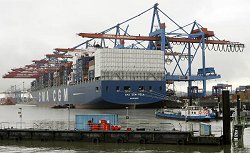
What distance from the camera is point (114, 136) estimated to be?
33250 mm

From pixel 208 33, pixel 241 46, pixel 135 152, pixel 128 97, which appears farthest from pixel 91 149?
pixel 241 46

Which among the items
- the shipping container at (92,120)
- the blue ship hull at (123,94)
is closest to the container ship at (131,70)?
the blue ship hull at (123,94)

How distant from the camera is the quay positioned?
31.0 meters

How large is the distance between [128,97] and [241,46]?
36060 mm

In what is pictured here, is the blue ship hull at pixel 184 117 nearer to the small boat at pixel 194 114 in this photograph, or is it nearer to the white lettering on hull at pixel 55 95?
the small boat at pixel 194 114

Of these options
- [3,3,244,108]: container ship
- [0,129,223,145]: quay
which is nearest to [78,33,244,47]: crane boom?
[3,3,244,108]: container ship

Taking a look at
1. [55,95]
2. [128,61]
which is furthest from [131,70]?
[55,95]

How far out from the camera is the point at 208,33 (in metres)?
103

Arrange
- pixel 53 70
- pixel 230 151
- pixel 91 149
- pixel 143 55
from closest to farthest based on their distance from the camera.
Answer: pixel 230 151, pixel 91 149, pixel 143 55, pixel 53 70

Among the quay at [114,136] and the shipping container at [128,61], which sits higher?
the shipping container at [128,61]

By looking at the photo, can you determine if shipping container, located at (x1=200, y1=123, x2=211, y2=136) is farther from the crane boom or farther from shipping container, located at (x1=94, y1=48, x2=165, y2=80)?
shipping container, located at (x1=94, y1=48, x2=165, y2=80)

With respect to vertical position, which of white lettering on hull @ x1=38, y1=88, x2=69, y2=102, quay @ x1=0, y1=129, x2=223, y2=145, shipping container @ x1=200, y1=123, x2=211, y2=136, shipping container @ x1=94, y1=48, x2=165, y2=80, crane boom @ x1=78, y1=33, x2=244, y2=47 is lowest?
quay @ x1=0, y1=129, x2=223, y2=145

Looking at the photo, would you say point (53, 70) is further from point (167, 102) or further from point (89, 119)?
point (89, 119)

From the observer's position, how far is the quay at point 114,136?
102 ft
